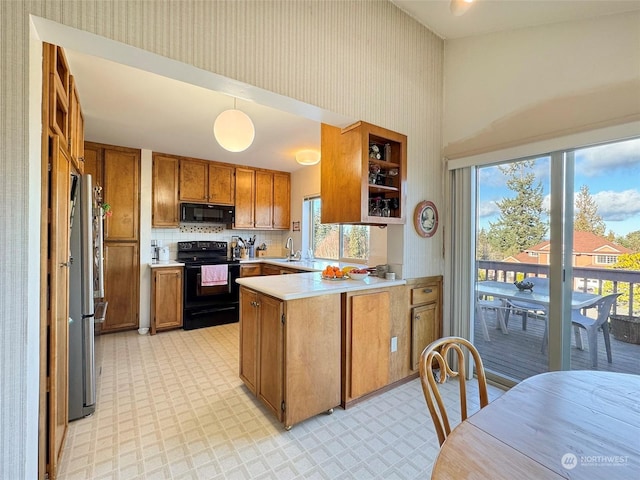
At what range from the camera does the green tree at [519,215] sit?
2.33 metres

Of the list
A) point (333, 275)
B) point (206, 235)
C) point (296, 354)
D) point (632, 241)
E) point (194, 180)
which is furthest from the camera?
point (206, 235)

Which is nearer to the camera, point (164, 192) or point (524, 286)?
point (524, 286)

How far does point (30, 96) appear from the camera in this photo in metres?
1.14

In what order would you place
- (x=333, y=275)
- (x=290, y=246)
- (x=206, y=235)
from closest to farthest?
(x=333, y=275) → (x=206, y=235) → (x=290, y=246)

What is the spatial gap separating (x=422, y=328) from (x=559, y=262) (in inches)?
47.7

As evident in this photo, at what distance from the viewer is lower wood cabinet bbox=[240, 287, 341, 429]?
1.94 m

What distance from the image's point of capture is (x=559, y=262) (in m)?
2.16

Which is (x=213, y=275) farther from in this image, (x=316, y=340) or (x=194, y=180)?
(x=316, y=340)

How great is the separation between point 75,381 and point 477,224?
3.52 m

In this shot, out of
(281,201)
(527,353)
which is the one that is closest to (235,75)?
(527,353)

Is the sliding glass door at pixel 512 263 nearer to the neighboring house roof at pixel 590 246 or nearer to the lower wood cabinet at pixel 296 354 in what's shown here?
the neighboring house roof at pixel 590 246

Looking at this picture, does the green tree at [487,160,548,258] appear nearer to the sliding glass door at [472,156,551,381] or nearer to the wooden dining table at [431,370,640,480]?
the sliding glass door at [472,156,551,381]

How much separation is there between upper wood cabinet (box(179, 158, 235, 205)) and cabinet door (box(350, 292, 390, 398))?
328 cm

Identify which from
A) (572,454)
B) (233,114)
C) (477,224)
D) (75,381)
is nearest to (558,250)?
(477,224)
